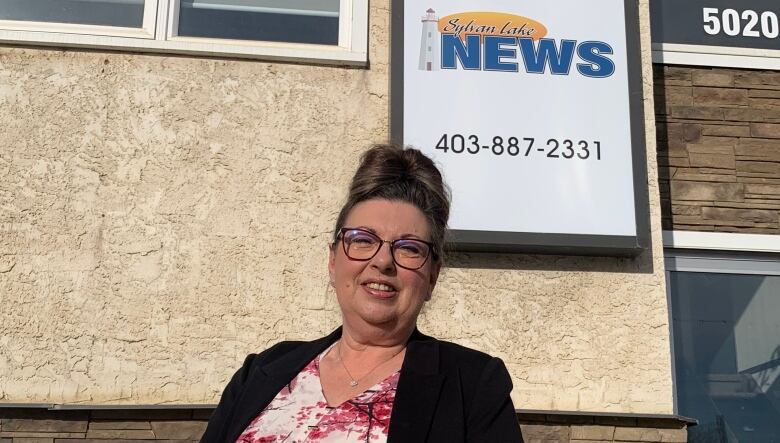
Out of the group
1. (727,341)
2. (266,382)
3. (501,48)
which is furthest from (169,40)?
(727,341)

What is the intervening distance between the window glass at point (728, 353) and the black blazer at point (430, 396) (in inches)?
121

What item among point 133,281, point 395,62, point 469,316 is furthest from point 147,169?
point 469,316

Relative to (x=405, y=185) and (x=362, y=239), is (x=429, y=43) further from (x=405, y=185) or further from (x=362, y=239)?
(x=362, y=239)

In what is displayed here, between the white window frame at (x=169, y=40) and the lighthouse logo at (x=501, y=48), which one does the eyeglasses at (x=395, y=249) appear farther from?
the white window frame at (x=169, y=40)

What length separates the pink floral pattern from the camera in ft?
5.85

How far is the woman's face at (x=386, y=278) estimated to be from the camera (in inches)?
78.3

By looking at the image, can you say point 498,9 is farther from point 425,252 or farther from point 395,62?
point 425,252

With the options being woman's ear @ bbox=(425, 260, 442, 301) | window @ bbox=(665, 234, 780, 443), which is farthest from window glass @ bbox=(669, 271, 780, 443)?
woman's ear @ bbox=(425, 260, 442, 301)

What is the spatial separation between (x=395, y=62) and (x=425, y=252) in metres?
2.45

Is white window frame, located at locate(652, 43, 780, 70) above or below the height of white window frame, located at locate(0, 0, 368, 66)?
above

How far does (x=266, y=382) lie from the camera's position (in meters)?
2.04

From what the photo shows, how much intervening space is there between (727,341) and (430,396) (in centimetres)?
345

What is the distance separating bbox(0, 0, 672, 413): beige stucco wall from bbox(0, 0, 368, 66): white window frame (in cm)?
7

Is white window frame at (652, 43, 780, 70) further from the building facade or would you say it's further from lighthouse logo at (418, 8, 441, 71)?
lighthouse logo at (418, 8, 441, 71)
